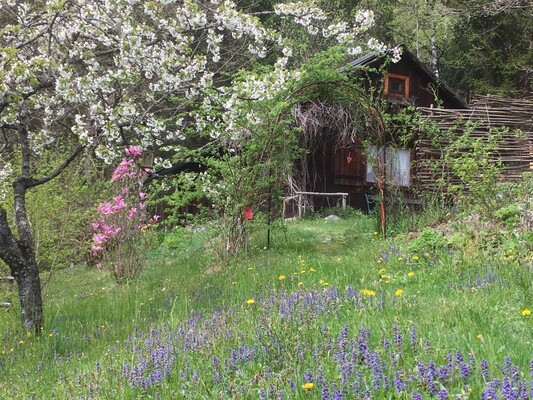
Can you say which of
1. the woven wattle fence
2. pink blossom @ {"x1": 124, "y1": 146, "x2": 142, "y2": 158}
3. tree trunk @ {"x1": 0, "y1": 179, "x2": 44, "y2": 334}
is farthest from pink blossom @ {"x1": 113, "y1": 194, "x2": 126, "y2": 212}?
the woven wattle fence

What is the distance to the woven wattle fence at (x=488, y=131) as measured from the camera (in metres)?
11.6

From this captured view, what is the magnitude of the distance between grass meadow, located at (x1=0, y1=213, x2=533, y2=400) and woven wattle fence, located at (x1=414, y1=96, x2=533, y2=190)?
20.4ft

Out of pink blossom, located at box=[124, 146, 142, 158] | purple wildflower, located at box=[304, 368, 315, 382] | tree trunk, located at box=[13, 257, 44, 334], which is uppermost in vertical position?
pink blossom, located at box=[124, 146, 142, 158]

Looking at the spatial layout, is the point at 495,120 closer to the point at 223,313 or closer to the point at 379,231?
the point at 379,231

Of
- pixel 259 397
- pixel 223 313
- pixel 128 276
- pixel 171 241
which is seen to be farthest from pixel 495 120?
pixel 259 397

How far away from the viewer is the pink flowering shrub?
8.41 meters

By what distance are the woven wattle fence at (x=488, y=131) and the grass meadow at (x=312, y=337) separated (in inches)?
245

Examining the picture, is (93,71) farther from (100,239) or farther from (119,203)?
(100,239)

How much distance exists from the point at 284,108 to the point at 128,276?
12.5ft

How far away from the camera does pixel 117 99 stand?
5941 millimetres

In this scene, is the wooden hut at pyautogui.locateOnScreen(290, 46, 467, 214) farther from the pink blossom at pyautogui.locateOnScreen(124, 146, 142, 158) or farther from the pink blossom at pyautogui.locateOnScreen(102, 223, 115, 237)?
the pink blossom at pyautogui.locateOnScreen(102, 223, 115, 237)

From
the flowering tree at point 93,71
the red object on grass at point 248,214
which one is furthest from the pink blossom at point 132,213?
the flowering tree at point 93,71

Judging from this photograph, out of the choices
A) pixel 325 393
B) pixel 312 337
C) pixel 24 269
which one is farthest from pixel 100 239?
pixel 325 393

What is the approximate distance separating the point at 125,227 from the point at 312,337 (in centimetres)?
629
